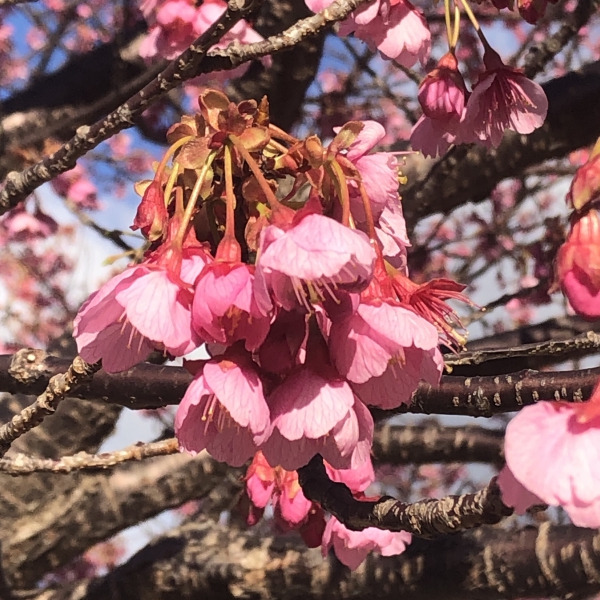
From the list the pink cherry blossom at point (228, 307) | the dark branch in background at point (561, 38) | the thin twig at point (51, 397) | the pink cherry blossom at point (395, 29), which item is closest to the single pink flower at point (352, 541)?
the thin twig at point (51, 397)

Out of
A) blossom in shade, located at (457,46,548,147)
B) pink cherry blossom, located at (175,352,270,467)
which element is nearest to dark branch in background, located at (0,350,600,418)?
pink cherry blossom, located at (175,352,270,467)

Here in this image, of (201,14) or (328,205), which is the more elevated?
(201,14)

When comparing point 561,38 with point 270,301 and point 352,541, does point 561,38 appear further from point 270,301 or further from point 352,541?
point 270,301

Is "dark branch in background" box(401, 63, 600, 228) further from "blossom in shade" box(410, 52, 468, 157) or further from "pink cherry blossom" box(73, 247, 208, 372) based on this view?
"pink cherry blossom" box(73, 247, 208, 372)

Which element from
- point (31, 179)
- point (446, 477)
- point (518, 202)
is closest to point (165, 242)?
point (31, 179)

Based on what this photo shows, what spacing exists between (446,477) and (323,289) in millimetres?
5036

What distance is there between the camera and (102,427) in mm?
1982

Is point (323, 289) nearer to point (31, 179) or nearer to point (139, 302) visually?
point (139, 302)

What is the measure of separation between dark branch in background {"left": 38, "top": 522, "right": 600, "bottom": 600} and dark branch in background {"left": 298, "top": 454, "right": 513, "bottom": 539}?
0.65 metres

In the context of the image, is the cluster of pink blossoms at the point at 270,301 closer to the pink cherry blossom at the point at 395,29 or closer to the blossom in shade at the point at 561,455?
the blossom in shade at the point at 561,455

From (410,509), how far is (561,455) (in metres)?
0.19

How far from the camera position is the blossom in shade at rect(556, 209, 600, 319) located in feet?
2.22

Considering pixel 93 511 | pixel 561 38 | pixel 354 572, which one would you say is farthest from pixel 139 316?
pixel 93 511

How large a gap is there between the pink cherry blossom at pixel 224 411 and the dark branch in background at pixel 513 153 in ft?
3.66
